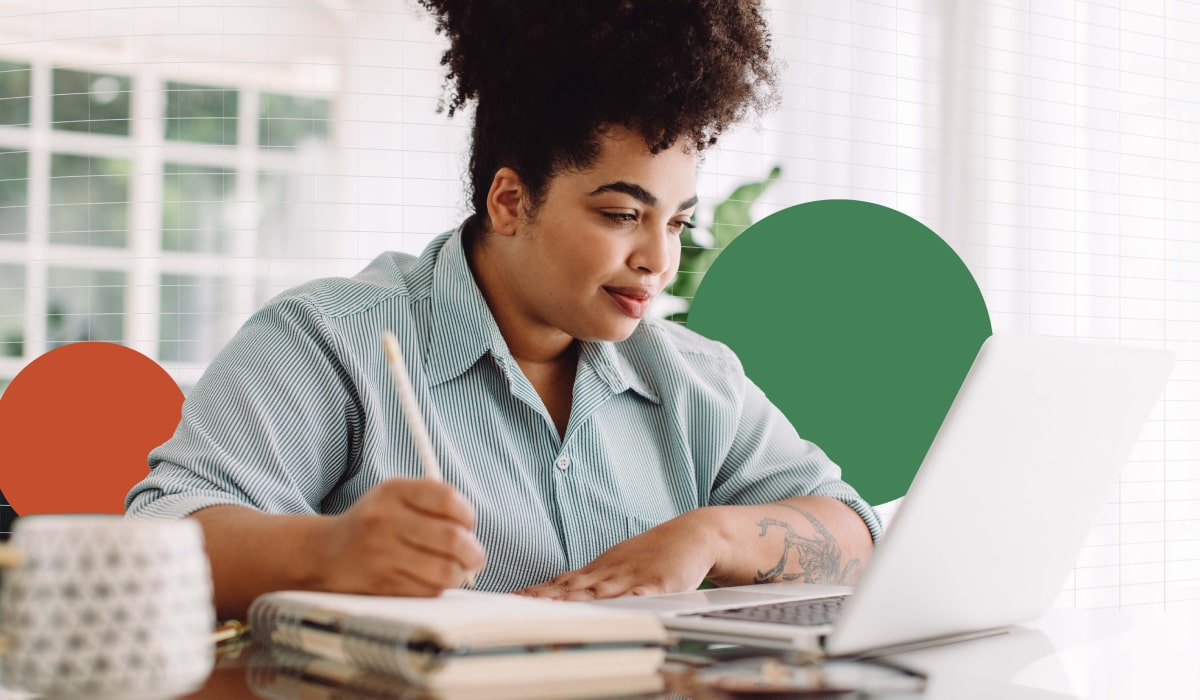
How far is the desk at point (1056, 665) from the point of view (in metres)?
0.60

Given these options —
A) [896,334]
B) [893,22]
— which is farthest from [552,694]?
[893,22]

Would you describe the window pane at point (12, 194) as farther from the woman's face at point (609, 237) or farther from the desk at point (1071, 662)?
the desk at point (1071, 662)

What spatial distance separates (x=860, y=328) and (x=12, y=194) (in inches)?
54.6

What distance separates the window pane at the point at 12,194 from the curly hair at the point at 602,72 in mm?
787

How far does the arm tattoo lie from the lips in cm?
28

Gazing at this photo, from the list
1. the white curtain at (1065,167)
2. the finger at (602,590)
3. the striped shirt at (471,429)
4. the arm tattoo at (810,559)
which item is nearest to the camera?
the finger at (602,590)

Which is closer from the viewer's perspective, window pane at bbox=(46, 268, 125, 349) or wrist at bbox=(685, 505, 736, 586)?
wrist at bbox=(685, 505, 736, 586)

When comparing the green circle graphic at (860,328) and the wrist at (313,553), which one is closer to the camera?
the wrist at (313,553)

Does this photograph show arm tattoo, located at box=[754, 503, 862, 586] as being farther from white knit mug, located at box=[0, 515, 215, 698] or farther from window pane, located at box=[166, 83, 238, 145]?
window pane, located at box=[166, 83, 238, 145]

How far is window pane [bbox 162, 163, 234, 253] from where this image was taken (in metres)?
1.67

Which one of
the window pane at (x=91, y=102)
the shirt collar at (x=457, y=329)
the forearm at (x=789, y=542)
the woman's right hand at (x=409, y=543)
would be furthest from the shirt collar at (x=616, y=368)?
the window pane at (x=91, y=102)

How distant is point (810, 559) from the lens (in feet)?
3.93

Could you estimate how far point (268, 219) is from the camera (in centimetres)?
169

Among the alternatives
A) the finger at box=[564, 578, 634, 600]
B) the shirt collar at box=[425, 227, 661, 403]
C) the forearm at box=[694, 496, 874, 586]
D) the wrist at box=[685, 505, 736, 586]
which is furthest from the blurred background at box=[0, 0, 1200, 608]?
the finger at box=[564, 578, 634, 600]
